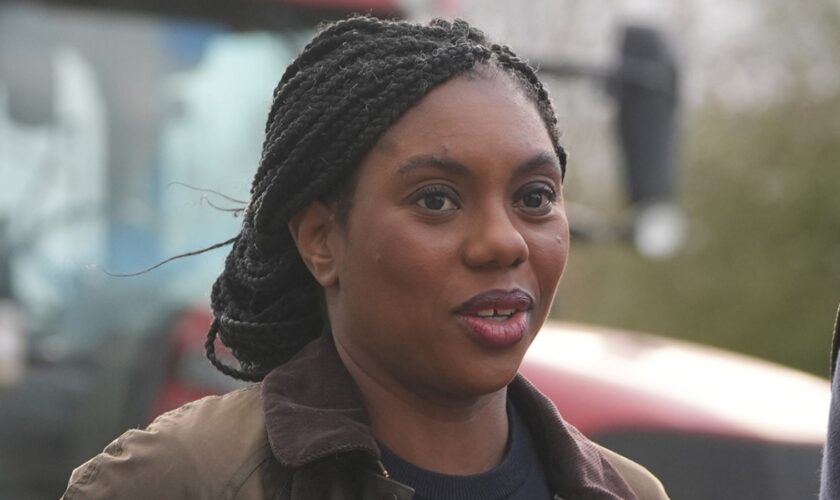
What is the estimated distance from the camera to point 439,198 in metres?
2.09

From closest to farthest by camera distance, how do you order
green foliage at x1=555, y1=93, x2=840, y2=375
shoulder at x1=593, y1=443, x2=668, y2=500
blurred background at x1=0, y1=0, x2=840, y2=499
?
shoulder at x1=593, y1=443, x2=668, y2=500 → blurred background at x1=0, y1=0, x2=840, y2=499 → green foliage at x1=555, y1=93, x2=840, y2=375

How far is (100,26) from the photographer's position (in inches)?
205

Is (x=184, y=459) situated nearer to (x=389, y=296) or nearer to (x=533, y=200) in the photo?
(x=389, y=296)

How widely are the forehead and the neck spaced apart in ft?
1.09

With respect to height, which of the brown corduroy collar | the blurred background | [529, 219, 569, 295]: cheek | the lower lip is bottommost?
the blurred background

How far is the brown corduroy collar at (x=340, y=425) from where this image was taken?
2.05 meters

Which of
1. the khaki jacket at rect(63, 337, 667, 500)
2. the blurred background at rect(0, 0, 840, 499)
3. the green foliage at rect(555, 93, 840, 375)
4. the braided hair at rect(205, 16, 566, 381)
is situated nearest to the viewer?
the khaki jacket at rect(63, 337, 667, 500)

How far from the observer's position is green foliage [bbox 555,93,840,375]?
45.3 feet

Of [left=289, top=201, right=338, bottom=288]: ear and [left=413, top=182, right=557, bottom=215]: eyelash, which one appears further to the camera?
[left=289, top=201, right=338, bottom=288]: ear

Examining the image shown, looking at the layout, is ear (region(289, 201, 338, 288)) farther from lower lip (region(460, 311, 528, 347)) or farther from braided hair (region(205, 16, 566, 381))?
lower lip (region(460, 311, 528, 347))

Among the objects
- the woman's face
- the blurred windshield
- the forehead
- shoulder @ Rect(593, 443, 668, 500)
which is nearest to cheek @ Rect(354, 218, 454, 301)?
the woman's face

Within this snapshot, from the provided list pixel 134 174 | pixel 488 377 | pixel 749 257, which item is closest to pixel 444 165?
pixel 488 377

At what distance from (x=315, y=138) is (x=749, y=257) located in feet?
40.6

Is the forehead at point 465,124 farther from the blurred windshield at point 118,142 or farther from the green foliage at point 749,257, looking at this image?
the green foliage at point 749,257
